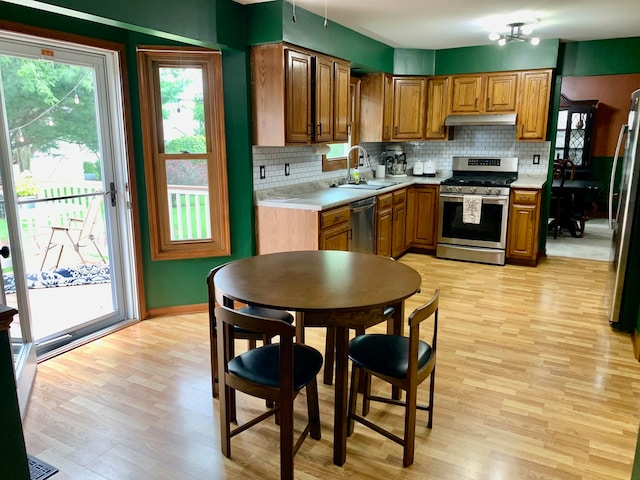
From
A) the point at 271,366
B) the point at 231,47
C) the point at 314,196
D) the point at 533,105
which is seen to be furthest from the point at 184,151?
the point at 533,105

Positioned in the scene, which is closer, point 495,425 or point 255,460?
point 255,460

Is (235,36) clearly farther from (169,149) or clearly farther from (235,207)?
(235,207)

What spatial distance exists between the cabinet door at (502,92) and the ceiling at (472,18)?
1.55 ft

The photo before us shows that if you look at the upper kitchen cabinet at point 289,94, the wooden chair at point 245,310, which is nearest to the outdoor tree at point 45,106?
the upper kitchen cabinet at point 289,94

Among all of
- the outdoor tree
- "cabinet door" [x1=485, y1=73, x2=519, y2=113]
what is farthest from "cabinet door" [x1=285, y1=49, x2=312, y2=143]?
"cabinet door" [x1=485, y1=73, x2=519, y2=113]

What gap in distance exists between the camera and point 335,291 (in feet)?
6.84

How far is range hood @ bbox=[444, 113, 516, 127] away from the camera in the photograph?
5.41 meters

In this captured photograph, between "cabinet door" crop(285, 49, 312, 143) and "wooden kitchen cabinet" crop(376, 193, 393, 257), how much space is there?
1.25 m

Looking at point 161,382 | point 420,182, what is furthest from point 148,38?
point 420,182

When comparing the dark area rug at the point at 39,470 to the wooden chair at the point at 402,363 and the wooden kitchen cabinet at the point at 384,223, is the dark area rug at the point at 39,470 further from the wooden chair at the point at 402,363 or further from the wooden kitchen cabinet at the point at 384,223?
the wooden kitchen cabinet at the point at 384,223

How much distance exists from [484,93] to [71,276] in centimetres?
480

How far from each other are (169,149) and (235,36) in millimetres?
1020

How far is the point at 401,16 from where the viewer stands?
13.6 feet

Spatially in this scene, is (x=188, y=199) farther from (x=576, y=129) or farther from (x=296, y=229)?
(x=576, y=129)
